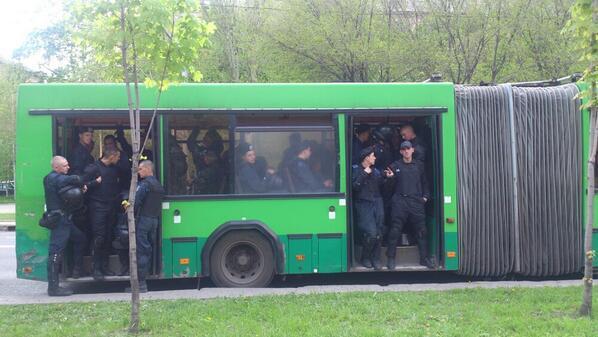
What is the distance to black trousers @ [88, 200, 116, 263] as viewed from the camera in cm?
813

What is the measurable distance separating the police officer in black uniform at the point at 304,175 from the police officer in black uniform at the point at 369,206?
46cm

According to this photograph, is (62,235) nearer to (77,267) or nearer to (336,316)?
(77,267)

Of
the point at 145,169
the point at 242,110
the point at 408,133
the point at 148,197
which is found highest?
the point at 242,110

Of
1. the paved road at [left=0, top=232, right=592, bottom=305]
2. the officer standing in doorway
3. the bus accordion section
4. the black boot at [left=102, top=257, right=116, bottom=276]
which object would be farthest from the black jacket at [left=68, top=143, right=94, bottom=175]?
the bus accordion section

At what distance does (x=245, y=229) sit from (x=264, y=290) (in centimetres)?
92

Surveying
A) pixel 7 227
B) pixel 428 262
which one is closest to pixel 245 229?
pixel 428 262

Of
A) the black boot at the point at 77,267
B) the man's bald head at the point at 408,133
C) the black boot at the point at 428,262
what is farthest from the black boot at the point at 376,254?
the black boot at the point at 77,267

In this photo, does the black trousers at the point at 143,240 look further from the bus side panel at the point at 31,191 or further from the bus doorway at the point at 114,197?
the bus side panel at the point at 31,191

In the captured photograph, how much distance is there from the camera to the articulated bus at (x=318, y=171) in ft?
26.7

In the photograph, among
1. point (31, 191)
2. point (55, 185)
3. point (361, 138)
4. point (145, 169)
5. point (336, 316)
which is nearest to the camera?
point (336, 316)

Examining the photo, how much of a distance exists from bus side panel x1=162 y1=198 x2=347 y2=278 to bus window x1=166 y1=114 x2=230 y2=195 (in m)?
0.21

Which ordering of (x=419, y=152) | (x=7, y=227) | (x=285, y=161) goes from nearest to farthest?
Result: 1. (x=285, y=161)
2. (x=419, y=152)
3. (x=7, y=227)

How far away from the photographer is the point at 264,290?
25.7ft

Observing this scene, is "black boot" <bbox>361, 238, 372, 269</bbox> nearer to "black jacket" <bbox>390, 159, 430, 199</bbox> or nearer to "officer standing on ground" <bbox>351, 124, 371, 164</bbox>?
"black jacket" <bbox>390, 159, 430, 199</bbox>
